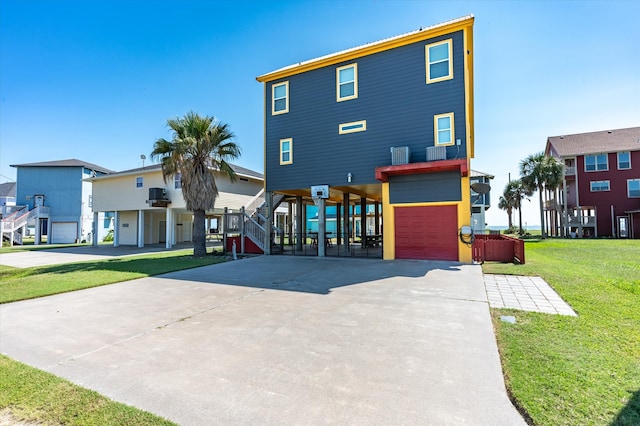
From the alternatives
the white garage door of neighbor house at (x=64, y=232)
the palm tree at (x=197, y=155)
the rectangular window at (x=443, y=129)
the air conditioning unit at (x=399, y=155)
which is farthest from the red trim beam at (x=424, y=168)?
the white garage door of neighbor house at (x=64, y=232)

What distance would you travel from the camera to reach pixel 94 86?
15227 millimetres

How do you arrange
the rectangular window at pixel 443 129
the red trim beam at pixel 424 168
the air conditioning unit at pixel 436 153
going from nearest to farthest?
the red trim beam at pixel 424 168
the air conditioning unit at pixel 436 153
the rectangular window at pixel 443 129

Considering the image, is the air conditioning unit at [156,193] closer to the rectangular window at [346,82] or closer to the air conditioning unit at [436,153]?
the rectangular window at [346,82]

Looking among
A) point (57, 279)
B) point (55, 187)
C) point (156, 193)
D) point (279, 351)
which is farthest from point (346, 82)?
point (55, 187)

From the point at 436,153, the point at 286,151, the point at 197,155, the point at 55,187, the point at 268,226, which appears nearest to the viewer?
the point at 436,153

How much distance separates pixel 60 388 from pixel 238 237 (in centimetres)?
1390

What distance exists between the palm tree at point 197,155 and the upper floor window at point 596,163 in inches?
1421

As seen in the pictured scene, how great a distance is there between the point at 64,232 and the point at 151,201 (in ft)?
64.8

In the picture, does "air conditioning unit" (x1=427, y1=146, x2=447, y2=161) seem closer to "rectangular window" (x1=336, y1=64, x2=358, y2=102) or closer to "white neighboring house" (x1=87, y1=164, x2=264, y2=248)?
"rectangular window" (x1=336, y1=64, x2=358, y2=102)

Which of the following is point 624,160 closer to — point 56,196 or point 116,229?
point 116,229

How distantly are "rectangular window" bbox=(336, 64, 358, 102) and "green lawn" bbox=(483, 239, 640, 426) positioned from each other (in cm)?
1166

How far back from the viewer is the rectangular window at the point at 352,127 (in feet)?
45.9

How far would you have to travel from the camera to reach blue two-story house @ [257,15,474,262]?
476 inches

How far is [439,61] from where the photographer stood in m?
12.5
